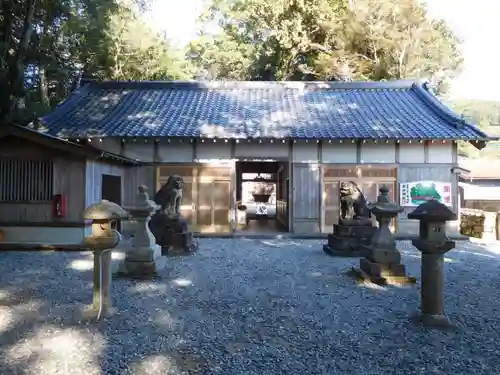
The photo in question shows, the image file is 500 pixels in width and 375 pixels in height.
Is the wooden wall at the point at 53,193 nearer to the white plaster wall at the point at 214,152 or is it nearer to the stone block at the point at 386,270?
the white plaster wall at the point at 214,152

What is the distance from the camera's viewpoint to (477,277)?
6.79m

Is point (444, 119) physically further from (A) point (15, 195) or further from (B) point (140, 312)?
(A) point (15, 195)

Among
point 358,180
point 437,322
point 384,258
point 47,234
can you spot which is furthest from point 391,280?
point 47,234

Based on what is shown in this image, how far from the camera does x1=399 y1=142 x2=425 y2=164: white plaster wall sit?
39.7 ft

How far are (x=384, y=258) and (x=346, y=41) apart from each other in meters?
16.0

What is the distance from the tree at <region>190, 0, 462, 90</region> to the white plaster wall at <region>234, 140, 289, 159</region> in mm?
9766

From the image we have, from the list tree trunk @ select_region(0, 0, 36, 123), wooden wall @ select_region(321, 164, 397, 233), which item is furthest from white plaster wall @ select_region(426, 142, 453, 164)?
tree trunk @ select_region(0, 0, 36, 123)

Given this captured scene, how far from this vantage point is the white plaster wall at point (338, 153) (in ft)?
39.7

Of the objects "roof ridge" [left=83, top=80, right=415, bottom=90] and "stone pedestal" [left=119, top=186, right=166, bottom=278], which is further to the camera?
"roof ridge" [left=83, top=80, right=415, bottom=90]

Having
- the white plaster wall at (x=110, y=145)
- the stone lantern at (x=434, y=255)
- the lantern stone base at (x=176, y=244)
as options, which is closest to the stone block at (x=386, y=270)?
the stone lantern at (x=434, y=255)

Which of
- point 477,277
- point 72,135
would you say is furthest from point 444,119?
→ point 72,135

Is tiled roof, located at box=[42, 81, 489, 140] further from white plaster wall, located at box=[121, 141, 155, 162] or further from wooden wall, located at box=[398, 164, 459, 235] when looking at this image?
wooden wall, located at box=[398, 164, 459, 235]

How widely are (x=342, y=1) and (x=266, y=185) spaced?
1175 cm

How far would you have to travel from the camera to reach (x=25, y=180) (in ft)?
30.9
